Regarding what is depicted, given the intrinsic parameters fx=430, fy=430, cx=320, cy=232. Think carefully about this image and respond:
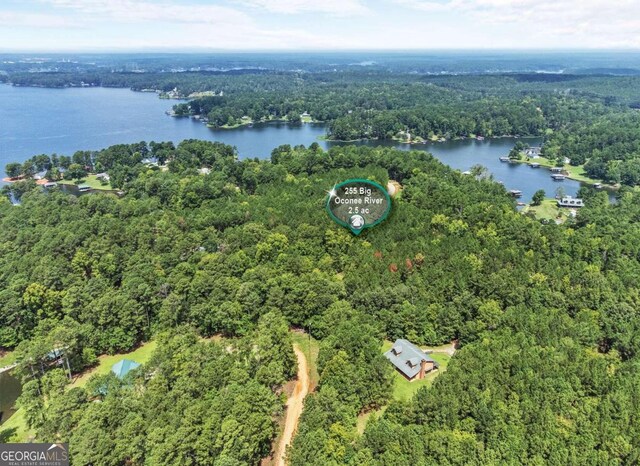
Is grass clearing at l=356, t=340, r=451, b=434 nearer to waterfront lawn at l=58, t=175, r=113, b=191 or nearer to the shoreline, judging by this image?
waterfront lawn at l=58, t=175, r=113, b=191

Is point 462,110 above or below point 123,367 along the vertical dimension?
above

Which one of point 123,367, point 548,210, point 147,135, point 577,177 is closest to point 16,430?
point 123,367

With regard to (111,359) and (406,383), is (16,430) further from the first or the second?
(406,383)

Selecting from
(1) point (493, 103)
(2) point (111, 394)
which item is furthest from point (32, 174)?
(1) point (493, 103)

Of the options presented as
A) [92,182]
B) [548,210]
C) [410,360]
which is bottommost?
[548,210]
